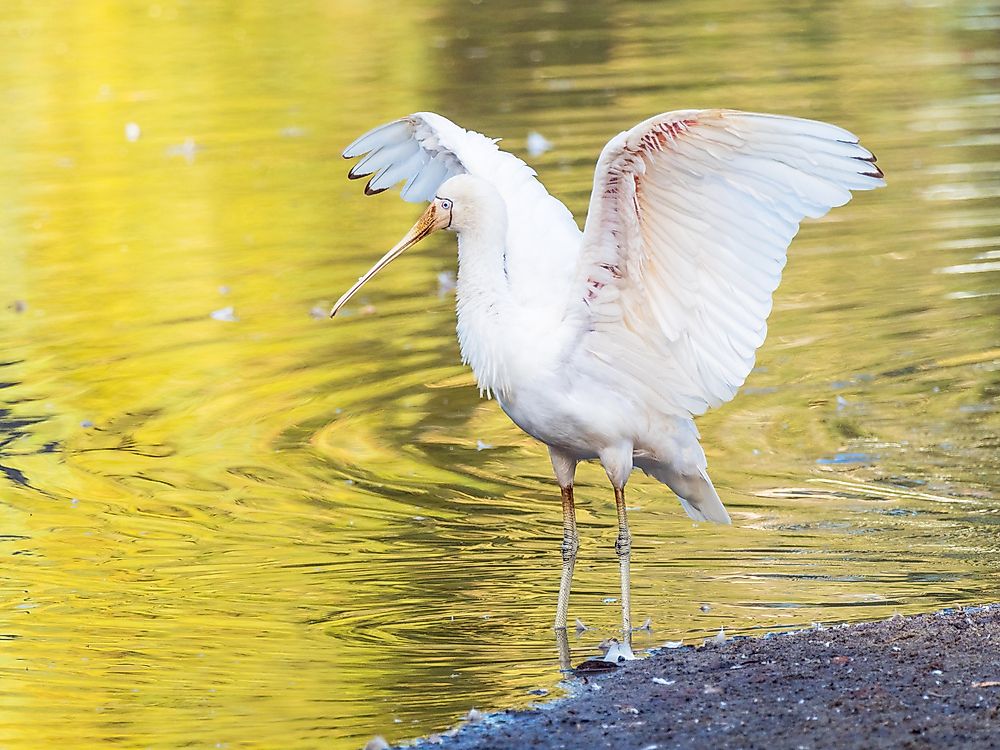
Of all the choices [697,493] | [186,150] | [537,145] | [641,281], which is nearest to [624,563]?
[697,493]

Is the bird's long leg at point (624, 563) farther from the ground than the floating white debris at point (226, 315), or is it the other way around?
the bird's long leg at point (624, 563)

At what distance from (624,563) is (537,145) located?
361 inches

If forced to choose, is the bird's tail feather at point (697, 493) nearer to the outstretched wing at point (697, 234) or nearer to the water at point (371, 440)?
the water at point (371, 440)

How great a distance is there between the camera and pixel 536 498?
26.9 ft

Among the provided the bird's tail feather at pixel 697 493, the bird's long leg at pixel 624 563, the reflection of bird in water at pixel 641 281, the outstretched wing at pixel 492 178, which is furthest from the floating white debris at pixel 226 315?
the bird's long leg at pixel 624 563

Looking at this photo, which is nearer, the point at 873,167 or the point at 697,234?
the point at 873,167

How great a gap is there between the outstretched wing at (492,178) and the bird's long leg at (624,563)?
0.86 m

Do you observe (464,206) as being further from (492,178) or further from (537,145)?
(537,145)

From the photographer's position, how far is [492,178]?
7.32m

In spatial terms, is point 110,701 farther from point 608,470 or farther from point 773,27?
point 773,27

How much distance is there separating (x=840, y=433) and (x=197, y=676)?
3628 millimetres

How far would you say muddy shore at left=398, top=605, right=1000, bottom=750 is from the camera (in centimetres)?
523

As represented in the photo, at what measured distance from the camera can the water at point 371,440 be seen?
6.57 metres

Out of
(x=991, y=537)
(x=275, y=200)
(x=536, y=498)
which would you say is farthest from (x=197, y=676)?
(x=275, y=200)
